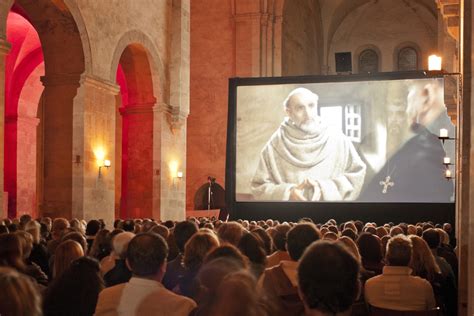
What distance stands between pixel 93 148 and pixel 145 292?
17843mm

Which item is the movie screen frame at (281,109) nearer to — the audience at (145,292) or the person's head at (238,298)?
the audience at (145,292)

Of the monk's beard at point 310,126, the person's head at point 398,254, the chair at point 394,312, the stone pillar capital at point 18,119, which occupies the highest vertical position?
the stone pillar capital at point 18,119

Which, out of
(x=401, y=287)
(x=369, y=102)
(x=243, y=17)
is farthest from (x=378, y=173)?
(x=401, y=287)

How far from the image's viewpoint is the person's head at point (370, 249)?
788 centimetres

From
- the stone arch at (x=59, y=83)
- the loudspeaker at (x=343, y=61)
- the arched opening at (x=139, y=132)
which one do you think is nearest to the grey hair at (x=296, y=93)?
the arched opening at (x=139, y=132)

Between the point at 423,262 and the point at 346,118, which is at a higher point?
the point at 346,118

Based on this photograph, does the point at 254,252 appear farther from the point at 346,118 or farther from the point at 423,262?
the point at 346,118

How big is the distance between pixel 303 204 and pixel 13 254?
21.7 metres

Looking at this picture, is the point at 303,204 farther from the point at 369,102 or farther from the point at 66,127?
the point at 66,127

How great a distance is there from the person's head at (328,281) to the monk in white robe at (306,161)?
76.7ft

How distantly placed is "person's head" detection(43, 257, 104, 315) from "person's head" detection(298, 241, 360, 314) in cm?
229

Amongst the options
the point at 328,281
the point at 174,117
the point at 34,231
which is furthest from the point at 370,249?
the point at 174,117

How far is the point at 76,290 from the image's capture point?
5164 millimetres

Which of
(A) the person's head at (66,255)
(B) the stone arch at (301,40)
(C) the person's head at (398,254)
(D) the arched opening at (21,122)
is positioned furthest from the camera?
(B) the stone arch at (301,40)
